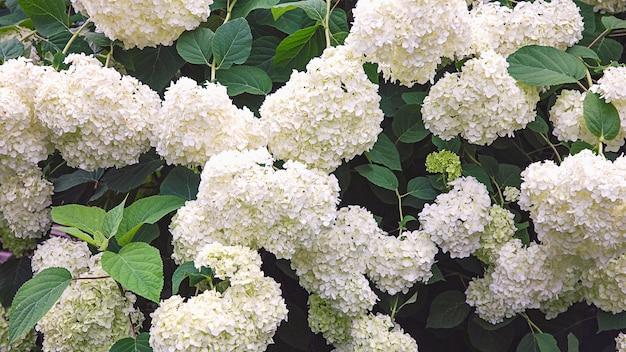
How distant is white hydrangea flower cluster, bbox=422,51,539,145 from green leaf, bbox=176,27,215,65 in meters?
0.58

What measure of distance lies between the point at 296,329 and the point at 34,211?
78 centimetres

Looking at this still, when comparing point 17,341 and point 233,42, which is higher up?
point 233,42

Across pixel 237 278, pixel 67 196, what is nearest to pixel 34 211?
pixel 67 196

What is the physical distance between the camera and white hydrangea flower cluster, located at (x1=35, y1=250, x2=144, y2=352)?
64.8 inches

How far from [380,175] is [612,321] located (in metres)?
0.67

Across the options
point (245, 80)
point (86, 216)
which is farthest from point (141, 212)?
point (245, 80)

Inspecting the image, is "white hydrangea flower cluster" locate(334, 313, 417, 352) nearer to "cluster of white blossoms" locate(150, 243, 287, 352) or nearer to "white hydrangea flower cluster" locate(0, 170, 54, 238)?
"cluster of white blossoms" locate(150, 243, 287, 352)

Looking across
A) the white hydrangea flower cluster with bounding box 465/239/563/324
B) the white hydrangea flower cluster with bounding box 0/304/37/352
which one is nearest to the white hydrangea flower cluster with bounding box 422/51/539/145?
the white hydrangea flower cluster with bounding box 465/239/563/324

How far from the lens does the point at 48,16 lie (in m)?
2.06

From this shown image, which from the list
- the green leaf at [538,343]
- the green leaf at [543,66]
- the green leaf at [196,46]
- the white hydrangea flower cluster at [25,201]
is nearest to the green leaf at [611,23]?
the green leaf at [543,66]

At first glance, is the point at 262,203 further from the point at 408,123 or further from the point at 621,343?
the point at 621,343

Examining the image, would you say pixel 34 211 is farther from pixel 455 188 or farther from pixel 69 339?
pixel 455 188

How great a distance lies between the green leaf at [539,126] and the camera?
72.2 inches

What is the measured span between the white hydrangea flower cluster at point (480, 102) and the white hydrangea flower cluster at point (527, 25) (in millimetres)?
90
